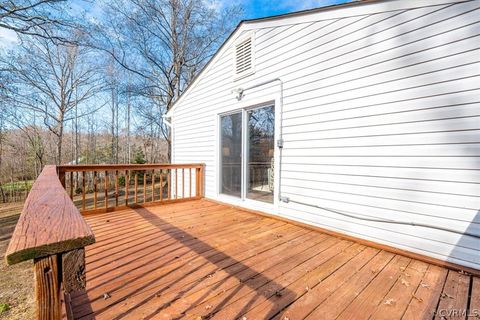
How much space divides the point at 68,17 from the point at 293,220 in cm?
927

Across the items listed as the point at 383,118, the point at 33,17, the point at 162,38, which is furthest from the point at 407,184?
the point at 162,38

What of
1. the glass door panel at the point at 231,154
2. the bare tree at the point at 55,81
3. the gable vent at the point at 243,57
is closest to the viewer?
the gable vent at the point at 243,57

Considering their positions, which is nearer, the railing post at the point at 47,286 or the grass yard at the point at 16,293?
the railing post at the point at 47,286

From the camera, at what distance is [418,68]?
232 cm

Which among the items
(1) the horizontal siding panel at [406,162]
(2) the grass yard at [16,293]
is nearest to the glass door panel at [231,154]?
(1) the horizontal siding panel at [406,162]

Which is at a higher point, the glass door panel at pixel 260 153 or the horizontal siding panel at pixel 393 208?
the glass door panel at pixel 260 153

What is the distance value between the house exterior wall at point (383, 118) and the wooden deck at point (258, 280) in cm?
43

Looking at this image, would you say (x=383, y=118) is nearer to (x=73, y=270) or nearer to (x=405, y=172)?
(x=405, y=172)

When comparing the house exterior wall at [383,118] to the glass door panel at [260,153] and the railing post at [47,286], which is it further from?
the railing post at [47,286]

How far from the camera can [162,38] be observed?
11289 millimetres

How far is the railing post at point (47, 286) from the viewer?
0.63 m

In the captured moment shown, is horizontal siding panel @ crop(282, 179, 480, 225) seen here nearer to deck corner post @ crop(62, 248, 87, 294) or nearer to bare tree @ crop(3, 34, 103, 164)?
deck corner post @ crop(62, 248, 87, 294)

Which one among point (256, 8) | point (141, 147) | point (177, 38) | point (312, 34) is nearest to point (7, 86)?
point (177, 38)

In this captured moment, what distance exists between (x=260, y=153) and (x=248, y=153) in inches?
11.2
